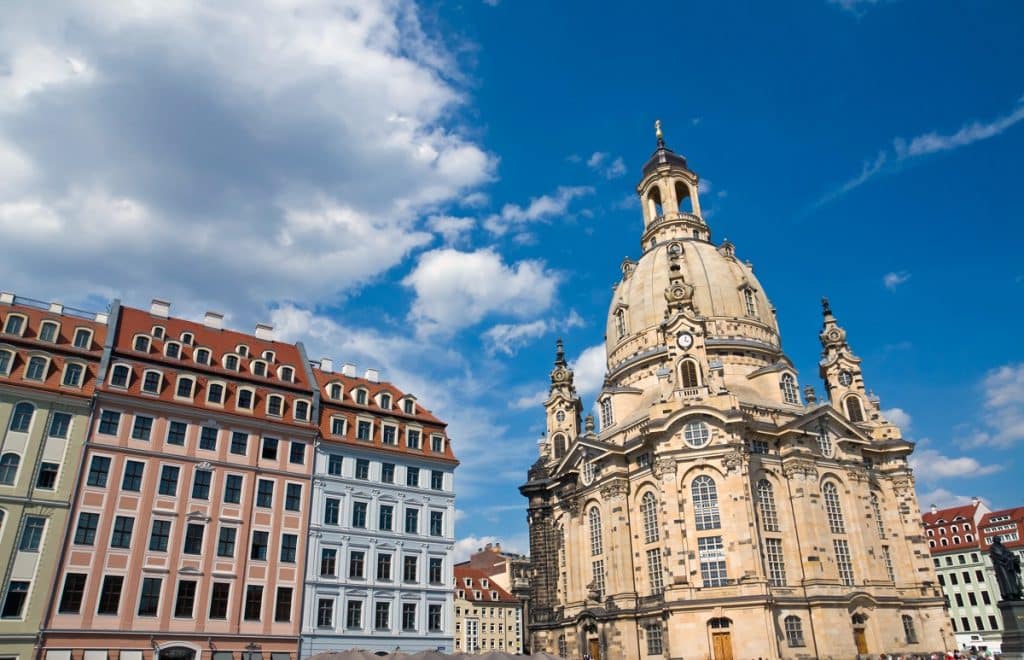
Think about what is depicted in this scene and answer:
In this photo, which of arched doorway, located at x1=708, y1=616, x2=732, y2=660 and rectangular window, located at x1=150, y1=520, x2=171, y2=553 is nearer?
rectangular window, located at x1=150, y1=520, x2=171, y2=553

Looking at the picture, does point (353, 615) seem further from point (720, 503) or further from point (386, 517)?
point (720, 503)

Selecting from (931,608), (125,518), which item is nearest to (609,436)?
(931,608)

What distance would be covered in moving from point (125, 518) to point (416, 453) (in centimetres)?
1822

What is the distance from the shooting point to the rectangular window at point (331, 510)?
43.4m


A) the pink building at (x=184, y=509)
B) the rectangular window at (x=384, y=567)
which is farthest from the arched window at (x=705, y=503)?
the pink building at (x=184, y=509)

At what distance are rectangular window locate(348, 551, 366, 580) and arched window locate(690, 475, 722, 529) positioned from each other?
79.8ft

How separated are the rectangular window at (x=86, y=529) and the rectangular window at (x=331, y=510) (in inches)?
497

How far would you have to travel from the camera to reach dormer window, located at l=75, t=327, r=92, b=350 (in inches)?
1549

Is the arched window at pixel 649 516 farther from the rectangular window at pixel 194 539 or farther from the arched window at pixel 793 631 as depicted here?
the rectangular window at pixel 194 539

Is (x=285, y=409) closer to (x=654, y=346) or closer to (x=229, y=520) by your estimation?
(x=229, y=520)

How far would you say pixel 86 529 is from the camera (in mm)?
35875

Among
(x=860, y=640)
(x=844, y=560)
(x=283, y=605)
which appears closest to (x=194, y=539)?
(x=283, y=605)

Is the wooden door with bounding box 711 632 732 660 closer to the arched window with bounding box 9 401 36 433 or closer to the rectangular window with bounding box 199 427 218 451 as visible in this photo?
the rectangular window with bounding box 199 427 218 451

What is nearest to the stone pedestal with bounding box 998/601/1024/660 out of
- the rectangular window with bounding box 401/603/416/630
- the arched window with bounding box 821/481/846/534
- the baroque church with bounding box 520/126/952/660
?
the baroque church with bounding box 520/126/952/660
